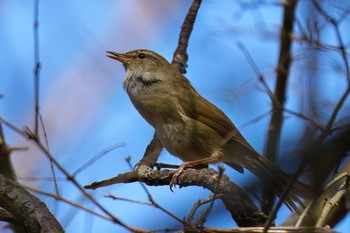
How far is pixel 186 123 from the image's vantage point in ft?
15.3

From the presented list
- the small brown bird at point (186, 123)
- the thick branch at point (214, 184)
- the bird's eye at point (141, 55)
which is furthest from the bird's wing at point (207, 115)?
the thick branch at point (214, 184)

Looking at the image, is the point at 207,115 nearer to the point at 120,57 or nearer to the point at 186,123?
the point at 186,123

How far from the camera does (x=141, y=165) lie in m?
4.01

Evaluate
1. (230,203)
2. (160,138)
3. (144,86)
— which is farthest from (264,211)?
(144,86)

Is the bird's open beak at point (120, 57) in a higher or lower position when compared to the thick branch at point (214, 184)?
higher

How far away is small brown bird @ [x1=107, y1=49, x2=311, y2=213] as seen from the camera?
4520 millimetres

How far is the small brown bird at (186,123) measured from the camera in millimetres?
4520

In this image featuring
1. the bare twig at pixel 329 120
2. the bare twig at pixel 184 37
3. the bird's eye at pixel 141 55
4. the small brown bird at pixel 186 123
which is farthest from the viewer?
the bare twig at pixel 184 37

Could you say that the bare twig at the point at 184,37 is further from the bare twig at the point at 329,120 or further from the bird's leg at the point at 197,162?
the bare twig at the point at 329,120

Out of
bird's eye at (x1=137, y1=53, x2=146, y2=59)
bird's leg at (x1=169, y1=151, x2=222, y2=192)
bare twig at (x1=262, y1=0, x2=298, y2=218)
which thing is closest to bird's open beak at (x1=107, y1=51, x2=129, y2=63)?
bird's eye at (x1=137, y1=53, x2=146, y2=59)

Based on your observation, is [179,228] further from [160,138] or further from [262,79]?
[160,138]

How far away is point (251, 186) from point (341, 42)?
4.27 feet

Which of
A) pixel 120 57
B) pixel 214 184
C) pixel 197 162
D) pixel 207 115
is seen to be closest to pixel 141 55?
pixel 120 57

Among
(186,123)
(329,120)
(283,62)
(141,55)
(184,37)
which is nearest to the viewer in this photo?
(329,120)
